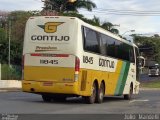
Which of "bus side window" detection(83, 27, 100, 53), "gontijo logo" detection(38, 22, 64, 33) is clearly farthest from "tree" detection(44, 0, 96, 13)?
"gontijo logo" detection(38, 22, 64, 33)

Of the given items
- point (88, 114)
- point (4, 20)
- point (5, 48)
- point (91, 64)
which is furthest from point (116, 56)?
point (4, 20)

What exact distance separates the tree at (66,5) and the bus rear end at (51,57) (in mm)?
56847

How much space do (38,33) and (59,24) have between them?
3.30 ft

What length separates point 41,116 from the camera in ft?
53.2

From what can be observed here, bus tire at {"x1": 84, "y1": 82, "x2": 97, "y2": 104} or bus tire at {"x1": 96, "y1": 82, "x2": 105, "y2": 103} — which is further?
bus tire at {"x1": 96, "y1": 82, "x2": 105, "y2": 103}

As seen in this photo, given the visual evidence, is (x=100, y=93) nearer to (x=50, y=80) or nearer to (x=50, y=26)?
(x=50, y=80)

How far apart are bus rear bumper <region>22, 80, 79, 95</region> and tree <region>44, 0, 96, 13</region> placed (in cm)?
5719

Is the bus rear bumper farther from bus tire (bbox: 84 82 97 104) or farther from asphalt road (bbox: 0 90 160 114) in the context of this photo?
bus tire (bbox: 84 82 97 104)

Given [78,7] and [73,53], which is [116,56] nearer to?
[73,53]

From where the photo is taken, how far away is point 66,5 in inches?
3194

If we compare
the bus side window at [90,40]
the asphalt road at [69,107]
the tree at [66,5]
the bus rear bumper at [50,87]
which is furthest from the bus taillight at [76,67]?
the tree at [66,5]

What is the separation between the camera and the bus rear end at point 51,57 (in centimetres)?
2222

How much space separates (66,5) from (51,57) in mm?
59190

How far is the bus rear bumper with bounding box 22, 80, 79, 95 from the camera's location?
2208cm
